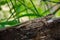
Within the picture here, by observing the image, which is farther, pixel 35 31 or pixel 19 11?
pixel 19 11

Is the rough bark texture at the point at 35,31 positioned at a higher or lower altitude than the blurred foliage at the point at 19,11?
lower

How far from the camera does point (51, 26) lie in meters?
1.01

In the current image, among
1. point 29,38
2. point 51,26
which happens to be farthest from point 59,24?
point 29,38

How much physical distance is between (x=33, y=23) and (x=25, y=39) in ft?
0.26

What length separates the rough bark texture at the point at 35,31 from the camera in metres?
0.96

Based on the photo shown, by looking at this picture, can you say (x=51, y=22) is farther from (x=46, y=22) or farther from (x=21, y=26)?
(x=21, y=26)

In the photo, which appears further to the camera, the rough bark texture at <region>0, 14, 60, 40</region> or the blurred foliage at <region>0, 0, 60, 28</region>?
the blurred foliage at <region>0, 0, 60, 28</region>

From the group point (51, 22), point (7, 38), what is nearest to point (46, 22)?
point (51, 22)

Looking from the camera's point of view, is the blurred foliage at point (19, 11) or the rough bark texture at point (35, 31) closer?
the rough bark texture at point (35, 31)

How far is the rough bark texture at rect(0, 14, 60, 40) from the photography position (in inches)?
37.9

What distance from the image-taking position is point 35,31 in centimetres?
98

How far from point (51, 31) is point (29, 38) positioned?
0.10 m

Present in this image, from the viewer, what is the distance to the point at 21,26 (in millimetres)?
966

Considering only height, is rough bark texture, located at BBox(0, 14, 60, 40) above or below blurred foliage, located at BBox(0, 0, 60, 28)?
below
